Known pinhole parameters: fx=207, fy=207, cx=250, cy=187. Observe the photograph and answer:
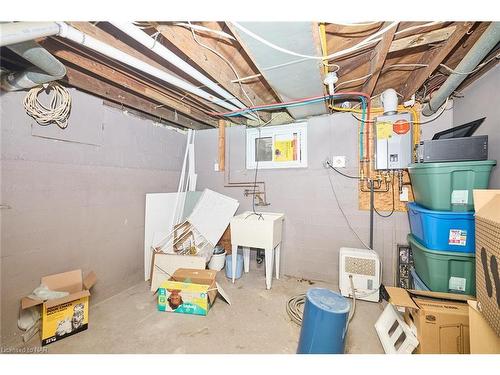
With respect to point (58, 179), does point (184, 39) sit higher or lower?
higher

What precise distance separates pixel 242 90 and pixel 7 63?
71.0 inches

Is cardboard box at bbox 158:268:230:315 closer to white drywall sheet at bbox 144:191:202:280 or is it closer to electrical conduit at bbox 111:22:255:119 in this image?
white drywall sheet at bbox 144:191:202:280

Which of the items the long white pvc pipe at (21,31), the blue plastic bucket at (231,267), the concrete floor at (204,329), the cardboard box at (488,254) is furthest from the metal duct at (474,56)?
the blue plastic bucket at (231,267)

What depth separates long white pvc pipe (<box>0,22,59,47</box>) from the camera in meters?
0.96

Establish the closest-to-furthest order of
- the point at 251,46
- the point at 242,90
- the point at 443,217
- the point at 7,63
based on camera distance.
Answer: the point at 251,46 < the point at 7,63 < the point at 443,217 < the point at 242,90

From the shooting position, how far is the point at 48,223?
1.74 metres

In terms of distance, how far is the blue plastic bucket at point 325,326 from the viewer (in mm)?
1247

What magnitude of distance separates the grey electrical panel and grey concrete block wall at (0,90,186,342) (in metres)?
2.79

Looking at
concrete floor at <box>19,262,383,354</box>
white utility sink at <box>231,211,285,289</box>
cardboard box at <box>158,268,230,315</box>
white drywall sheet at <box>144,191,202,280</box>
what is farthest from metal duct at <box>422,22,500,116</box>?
white drywall sheet at <box>144,191,202,280</box>

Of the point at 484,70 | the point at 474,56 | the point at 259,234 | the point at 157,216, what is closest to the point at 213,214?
the point at 157,216

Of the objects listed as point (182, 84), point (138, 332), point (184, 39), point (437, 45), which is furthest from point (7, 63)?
point (437, 45)

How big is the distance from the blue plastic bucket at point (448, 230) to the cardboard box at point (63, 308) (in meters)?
2.89

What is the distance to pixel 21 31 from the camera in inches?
38.8
